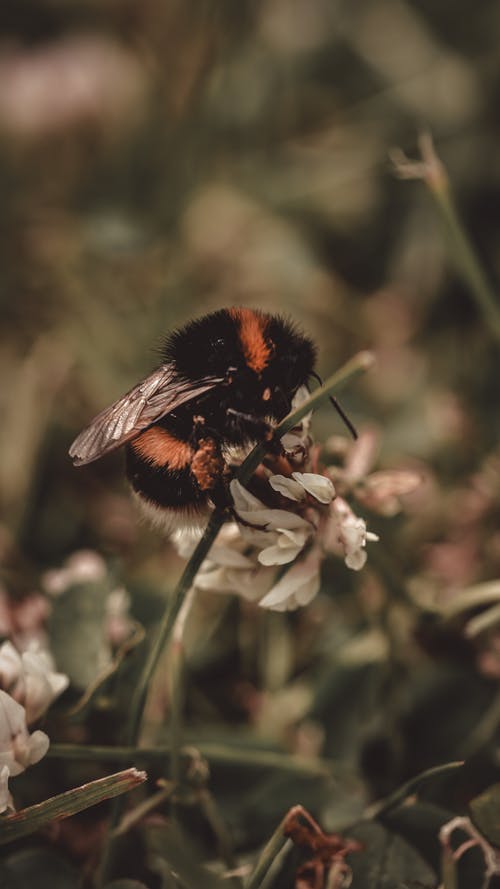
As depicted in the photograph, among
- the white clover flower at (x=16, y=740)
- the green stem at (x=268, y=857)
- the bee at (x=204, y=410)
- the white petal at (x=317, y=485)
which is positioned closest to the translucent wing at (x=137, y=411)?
the bee at (x=204, y=410)

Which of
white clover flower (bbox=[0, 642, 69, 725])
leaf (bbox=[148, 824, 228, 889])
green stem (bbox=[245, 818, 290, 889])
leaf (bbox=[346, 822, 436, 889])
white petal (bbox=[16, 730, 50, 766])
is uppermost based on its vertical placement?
white clover flower (bbox=[0, 642, 69, 725])

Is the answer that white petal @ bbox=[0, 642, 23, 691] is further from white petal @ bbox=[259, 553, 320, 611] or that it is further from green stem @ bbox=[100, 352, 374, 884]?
white petal @ bbox=[259, 553, 320, 611]

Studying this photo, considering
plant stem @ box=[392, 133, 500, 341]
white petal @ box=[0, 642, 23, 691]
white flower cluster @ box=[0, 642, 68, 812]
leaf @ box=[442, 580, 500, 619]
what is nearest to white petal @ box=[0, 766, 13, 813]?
white flower cluster @ box=[0, 642, 68, 812]

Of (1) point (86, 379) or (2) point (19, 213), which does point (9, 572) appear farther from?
(2) point (19, 213)

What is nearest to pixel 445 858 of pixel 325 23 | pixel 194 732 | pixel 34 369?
pixel 194 732

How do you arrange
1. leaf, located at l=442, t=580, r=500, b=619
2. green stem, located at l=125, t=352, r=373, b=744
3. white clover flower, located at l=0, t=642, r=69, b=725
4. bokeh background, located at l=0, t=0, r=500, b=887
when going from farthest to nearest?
bokeh background, located at l=0, t=0, r=500, b=887 < leaf, located at l=442, t=580, r=500, b=619 < white clover flower, located at l=0, t=642, r=69, b=725 < green stem, located at l=125, t=352, r=373, b=744

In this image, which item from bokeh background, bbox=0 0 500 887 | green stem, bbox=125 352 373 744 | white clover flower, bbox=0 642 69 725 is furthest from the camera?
bokeh background, bbox=0 0 500 887
